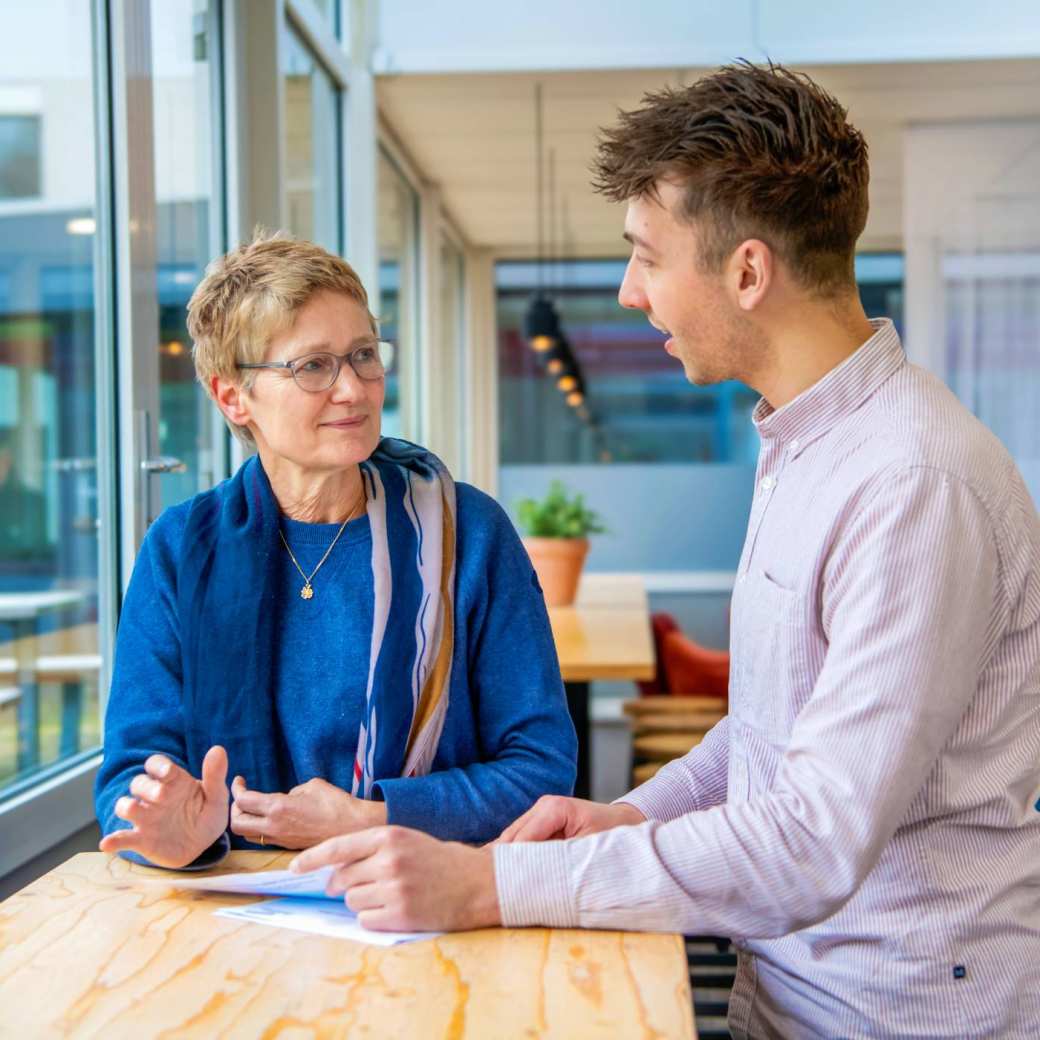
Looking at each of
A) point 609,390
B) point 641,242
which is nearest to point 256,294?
point 641,242

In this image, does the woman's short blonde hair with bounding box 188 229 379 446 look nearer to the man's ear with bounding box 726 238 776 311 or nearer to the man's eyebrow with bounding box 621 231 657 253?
the man's eyebrow with bounding box 621 231 657 253

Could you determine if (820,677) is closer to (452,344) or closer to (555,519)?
(555,519)

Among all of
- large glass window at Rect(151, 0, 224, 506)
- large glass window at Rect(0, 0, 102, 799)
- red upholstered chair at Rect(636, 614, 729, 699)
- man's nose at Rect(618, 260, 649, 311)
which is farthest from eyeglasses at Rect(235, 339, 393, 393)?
red upholstered chair at Rect(636, 614, 729, 699)

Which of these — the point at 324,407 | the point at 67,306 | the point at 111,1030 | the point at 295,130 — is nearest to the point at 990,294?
the point at 295,130

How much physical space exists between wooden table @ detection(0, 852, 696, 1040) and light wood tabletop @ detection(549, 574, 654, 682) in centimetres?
128

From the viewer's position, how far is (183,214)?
3189 mm

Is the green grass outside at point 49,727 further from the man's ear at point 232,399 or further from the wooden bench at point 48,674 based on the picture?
the man's ear at point 232,399

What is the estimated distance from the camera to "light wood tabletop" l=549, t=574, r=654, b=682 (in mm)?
3541

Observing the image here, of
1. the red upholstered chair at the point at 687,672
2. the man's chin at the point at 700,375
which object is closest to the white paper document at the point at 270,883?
the man's chin at the point at 700,375

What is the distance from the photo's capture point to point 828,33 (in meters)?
5.13

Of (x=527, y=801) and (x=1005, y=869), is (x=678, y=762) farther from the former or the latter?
(x=1005, y=869)

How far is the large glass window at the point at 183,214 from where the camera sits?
295 cm

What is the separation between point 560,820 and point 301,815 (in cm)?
31

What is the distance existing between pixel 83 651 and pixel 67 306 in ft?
2.27
